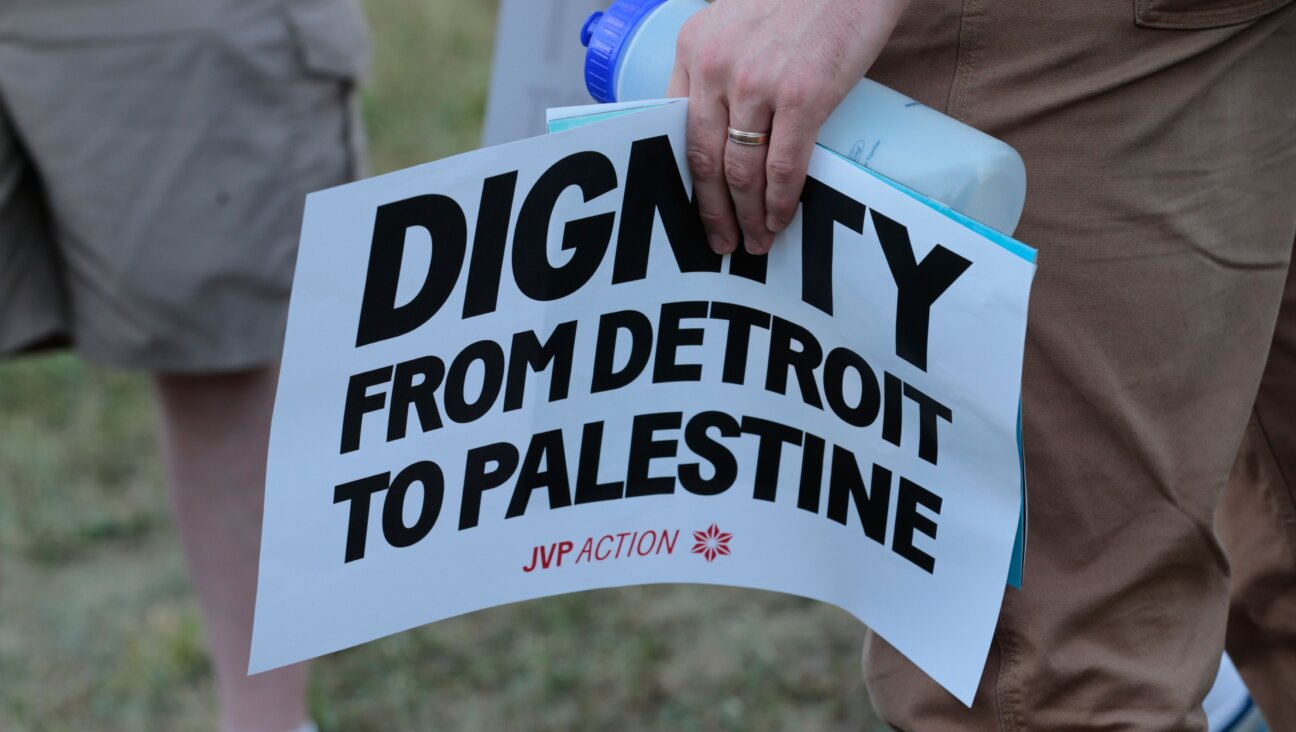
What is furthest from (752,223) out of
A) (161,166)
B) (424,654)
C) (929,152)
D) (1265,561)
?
(424,654)

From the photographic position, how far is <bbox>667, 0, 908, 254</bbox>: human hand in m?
0.87

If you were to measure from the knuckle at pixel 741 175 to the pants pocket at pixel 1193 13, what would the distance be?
0.29m

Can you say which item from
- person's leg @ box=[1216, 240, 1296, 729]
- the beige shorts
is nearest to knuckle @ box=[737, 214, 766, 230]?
person's leg @ box=[1216, 240, 1296, 729]

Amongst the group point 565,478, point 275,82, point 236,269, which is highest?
point 565,478

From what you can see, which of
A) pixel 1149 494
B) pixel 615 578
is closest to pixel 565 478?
pixel 615 578

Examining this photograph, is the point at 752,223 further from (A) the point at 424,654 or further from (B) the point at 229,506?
(A) the point at 424,654

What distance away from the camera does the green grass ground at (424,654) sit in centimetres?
191

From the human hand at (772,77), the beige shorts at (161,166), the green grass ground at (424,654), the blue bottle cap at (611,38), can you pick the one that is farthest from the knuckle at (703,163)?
the green grass ground at (424,654)

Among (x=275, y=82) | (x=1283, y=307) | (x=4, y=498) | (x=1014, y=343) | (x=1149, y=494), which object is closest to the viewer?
(x=1014, y=343)

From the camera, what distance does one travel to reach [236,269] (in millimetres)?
1661

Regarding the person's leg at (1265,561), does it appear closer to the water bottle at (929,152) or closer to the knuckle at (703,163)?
the water bottle at (929,152)

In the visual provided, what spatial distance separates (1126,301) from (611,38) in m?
0.44

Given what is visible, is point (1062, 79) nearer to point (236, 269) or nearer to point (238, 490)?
point (236, 269)

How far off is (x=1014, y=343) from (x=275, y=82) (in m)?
1.12
